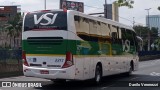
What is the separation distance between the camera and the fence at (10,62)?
83.0 ft

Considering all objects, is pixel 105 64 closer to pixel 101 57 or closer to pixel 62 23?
pixel 101 57

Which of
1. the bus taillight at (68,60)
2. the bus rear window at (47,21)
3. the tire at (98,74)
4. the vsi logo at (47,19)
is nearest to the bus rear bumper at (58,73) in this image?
the bus taillight at (68,60)

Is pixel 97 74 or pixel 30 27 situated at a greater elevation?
pixel 30 27

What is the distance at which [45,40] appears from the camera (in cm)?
1549

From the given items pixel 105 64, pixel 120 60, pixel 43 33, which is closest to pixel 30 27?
pixel 43 33

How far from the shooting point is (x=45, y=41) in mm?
15500

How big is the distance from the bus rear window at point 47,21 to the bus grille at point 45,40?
407 millimetres

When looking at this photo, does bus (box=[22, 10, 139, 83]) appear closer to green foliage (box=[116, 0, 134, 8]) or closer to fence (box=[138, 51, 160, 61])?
green foliage (box=[116, 0, 134, 8])

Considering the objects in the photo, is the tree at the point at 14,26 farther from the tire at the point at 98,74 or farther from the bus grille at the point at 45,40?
the bus grille at the point at 45,40

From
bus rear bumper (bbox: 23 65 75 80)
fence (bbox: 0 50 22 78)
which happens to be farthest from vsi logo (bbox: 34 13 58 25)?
fence (bbox: 0 50 22 78)

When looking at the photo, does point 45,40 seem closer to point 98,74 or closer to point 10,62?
point 98,74

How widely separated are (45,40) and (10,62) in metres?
11.8

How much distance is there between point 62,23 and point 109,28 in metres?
4.75

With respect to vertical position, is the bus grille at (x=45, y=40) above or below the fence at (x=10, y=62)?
above
